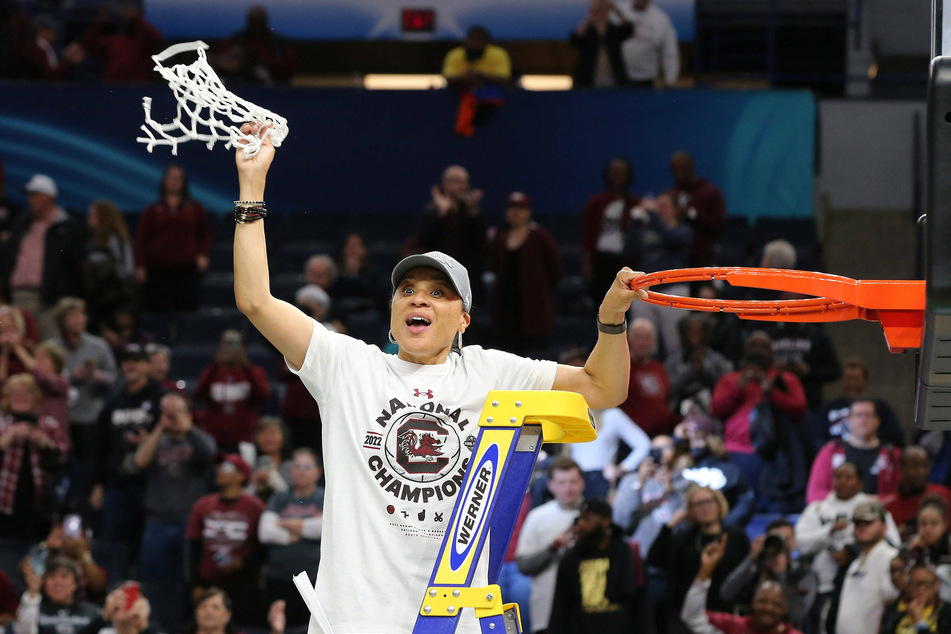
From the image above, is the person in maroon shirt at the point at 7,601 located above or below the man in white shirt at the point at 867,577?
below

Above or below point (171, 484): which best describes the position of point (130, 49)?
above

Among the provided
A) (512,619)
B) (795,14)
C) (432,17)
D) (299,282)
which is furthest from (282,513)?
(795,14)

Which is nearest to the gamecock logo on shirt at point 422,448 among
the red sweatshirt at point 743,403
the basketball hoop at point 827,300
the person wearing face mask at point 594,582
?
the basketball hoop at point 827,300

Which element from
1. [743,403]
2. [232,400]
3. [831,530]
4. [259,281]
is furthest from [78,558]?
[259,281]

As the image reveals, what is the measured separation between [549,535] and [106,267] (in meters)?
5.49

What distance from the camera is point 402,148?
14953 mm

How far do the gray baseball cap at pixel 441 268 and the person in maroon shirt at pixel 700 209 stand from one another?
809cm

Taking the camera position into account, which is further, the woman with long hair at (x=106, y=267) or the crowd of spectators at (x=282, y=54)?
the crowd of spectators at (x=282, y=54)

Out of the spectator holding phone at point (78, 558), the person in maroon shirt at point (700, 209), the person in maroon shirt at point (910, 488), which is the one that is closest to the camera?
the person in maroon shirt at point (910, 488)

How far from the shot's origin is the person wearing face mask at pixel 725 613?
841 cm

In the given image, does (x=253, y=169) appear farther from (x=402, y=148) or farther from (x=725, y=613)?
(x=402, y=148)

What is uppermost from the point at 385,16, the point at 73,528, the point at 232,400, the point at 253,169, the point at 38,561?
the point at 385,16

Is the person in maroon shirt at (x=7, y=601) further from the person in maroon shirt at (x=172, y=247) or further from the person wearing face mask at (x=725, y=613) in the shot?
the person wearing face mask at (x=725, y=613)

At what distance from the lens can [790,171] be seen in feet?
46.9
